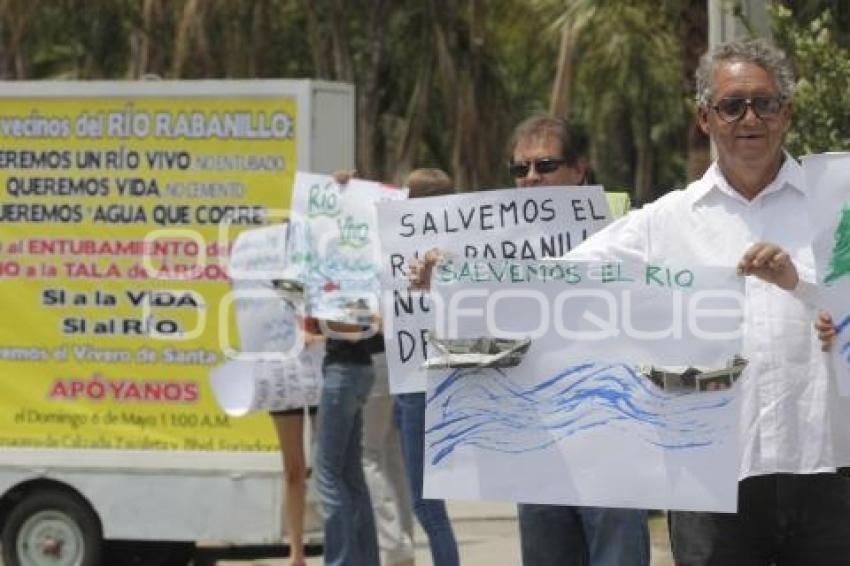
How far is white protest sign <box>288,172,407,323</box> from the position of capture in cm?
804

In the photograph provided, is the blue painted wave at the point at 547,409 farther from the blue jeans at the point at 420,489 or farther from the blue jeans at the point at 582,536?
the blue jeans at the point at 420,489

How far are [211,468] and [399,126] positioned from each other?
62.4 ft

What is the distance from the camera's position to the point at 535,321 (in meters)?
4.53

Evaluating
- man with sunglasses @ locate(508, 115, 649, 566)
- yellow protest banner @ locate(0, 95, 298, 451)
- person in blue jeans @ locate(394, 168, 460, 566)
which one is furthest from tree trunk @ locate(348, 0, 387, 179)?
man with sunglasses @ locate(508, 115, 649, 566)

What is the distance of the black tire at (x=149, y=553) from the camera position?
9.43 metres

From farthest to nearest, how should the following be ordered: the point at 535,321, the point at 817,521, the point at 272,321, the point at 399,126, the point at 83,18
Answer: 1. the point at 399,126
2. the point at 83,18
3. the point at 272,321
4. the point at 535,321
5. the point at 817,521

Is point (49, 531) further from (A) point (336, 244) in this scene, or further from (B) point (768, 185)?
(B) point (768, 185)

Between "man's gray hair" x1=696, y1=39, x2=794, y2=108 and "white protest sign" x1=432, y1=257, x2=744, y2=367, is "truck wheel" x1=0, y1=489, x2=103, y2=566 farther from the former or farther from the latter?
"man's gray hair" x1=696, y1=39, x2=794, y2=108

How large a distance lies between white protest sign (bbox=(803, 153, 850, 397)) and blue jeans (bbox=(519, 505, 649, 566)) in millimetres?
1162

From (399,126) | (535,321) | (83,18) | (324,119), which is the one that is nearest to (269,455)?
(324,119)

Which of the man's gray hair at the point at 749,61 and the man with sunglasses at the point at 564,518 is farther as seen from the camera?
the man with sunglasses at the point at 564,518

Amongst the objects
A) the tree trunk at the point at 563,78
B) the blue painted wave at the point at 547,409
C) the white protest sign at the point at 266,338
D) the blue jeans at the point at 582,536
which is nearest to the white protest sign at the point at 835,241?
the blue painted wave at the point at 547,409

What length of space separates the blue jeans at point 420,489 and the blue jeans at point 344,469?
0.25 meters

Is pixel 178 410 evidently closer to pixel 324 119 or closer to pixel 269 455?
pixel 269 455
